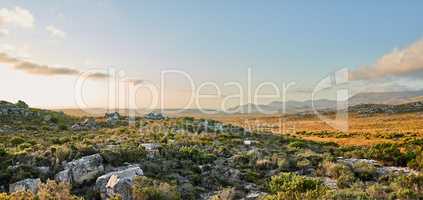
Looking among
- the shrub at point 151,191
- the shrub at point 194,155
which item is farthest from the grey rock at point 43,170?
the shrub at point 194,155

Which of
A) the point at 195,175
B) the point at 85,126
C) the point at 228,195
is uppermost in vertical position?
the point at 85,126

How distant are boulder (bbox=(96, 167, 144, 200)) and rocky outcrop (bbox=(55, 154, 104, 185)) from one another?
1218 millimetres

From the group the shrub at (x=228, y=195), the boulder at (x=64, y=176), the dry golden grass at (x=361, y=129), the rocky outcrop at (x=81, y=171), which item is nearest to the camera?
the shrub at (x=228, y=195)

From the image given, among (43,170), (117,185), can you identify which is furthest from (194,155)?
(117,185)

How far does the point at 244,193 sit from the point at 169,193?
316 cm

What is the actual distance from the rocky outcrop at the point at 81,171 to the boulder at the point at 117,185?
4.00 ft

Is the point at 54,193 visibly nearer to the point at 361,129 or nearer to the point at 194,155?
the point at 194,155

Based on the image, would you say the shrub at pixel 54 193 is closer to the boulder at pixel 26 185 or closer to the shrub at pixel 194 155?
the boulder at pixel 26 185

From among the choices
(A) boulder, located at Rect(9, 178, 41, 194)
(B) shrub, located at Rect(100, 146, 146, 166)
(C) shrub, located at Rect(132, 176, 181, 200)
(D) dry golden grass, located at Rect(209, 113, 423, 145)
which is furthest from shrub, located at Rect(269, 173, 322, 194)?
(D) dry golden grass, located at Rect(209, 113, 423, 145)

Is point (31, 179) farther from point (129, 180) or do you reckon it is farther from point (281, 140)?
point (281, 140)

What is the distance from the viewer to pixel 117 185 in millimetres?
12469

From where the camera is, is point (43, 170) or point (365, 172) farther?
point (365, 172)

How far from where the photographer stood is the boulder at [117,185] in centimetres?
1230

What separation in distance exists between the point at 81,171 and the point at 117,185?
3.36 meters
